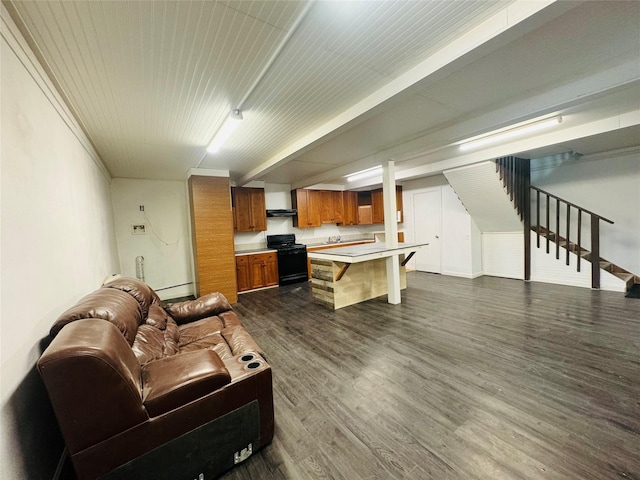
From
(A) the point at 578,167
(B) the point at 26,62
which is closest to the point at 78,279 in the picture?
(B) the point at 26,62

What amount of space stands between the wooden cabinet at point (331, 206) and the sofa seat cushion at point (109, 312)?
5263 mm

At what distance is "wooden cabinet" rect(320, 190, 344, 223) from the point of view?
684cm

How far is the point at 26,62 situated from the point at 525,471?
3661 millimetres

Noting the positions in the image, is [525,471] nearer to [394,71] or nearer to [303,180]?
[394,71]

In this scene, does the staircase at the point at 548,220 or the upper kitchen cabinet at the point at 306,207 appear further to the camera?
the upper kitchen cabinet at the point at 306,207

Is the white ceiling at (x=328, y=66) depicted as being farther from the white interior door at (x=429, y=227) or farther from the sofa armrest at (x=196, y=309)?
the white interior door at (x=429, y=227)

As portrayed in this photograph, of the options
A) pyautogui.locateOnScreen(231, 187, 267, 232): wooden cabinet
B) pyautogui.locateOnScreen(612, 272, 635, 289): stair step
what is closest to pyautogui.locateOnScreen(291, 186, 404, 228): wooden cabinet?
pyautogui.locateOnScreen(231, 187, 267, 232): wooden cabinet

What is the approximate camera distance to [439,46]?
5.62ft

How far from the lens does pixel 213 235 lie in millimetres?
4625

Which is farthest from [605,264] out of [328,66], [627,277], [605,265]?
[328,66]

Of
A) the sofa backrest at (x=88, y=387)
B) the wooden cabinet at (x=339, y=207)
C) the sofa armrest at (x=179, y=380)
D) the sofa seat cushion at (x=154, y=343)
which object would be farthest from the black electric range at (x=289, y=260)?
the sofa backrest at (x=88, y=387)

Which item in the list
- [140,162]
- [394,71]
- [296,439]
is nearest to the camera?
[296,439]

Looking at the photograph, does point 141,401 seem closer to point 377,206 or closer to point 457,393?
point 457,393

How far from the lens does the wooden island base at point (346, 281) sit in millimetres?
4035
